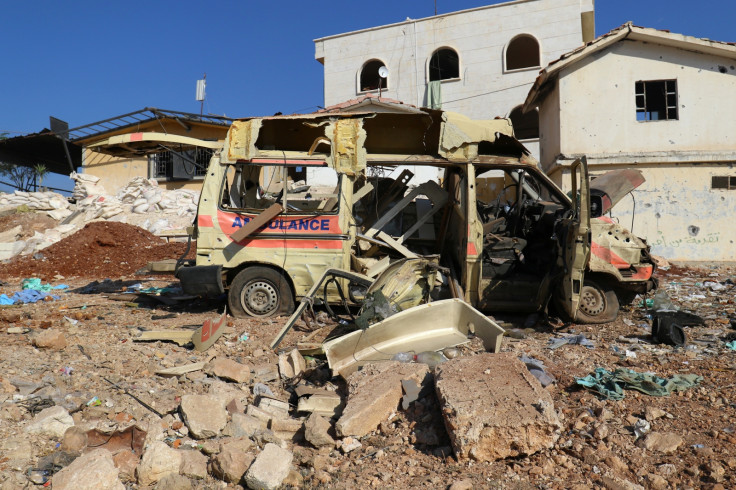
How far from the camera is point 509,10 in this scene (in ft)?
65.8

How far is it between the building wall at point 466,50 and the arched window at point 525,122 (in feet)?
2.84

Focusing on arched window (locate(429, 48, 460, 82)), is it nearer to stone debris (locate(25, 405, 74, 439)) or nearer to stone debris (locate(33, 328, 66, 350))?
stone debris (locate(33, 328, 66, 350))

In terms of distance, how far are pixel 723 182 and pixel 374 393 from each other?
1228 centimetres

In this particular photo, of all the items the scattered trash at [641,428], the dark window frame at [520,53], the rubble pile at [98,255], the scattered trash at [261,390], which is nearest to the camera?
the scattered trash at [641,428]

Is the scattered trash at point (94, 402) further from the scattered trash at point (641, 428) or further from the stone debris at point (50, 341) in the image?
the scattered trash at point (641, 428)

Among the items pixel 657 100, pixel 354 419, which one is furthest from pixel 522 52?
pixel 354 419

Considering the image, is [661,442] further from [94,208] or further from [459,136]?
[94,208]

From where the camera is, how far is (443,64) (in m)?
22.3

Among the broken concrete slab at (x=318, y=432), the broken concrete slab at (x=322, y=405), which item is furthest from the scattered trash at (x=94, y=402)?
the broken concrete slab at (x=318, y=432)

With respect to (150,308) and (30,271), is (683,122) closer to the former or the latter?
(150,308)

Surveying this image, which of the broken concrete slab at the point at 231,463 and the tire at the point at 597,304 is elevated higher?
the tire at the point at 597,304

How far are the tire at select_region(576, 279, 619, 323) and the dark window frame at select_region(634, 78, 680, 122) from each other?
852 cm

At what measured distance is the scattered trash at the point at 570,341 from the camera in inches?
200

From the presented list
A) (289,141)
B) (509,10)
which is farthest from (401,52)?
(289,141)
